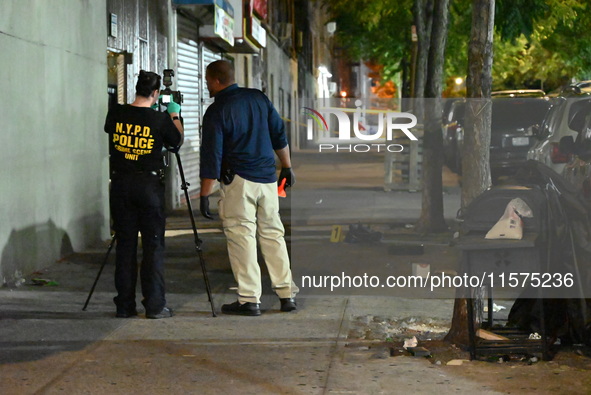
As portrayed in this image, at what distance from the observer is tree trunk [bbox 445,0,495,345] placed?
23.6ft

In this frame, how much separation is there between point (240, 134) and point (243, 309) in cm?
126

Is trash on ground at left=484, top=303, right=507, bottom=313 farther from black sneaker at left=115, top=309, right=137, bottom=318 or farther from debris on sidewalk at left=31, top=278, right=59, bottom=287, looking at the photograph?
debris on sidewalk at left=31, top=278, right=59, bottom=287

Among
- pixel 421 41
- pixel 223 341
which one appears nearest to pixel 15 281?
pixel 223 341

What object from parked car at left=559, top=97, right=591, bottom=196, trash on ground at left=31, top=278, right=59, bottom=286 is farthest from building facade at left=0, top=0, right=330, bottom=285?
parked car at left=559, top=97, right=591, bottom=196

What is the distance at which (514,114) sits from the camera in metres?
8.05

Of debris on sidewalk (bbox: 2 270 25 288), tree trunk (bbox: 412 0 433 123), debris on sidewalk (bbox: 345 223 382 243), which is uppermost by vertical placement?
tree trunk (bbox: 412 0 433 123)

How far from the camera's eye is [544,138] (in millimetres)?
8109

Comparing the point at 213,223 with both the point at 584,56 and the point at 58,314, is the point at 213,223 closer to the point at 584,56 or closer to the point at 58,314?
the point at 58,314

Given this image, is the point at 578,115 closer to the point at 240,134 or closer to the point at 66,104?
the point at 240,134

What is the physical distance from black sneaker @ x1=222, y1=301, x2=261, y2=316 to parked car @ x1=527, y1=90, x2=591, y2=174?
2.26 meters

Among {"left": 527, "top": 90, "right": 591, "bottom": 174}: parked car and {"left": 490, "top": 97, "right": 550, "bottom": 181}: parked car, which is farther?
{"left": 527, "top": 90, "right": 591, "bottom": 174}: parked car

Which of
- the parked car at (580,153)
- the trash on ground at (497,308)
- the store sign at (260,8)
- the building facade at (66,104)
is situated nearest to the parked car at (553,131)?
the parked car at (580,153)

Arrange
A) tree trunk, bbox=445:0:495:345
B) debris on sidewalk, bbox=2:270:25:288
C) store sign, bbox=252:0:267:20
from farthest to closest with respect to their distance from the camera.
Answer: store sign, bbox=252:0:267:20 < debris on sidewalk, bbox=2:270:25:288 < tree trunk, bbox=445:0:495:345

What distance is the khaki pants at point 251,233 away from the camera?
24.3 ft
